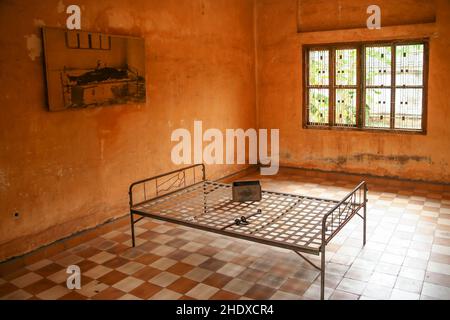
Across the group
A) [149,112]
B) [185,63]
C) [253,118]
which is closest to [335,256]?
[149,112]

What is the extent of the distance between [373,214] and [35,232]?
465 centimetres

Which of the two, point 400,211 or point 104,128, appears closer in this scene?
point 104,128

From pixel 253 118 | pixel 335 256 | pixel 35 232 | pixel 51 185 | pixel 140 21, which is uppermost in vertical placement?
pixel 140 21

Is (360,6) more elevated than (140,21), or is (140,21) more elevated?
(360,6)

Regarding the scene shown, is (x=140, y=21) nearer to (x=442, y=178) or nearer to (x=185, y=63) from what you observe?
(x=185, y=63)

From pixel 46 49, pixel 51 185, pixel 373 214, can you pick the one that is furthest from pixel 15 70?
pixel 373 214

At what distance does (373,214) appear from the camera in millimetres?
6434

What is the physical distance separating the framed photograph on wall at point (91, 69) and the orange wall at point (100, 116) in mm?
120

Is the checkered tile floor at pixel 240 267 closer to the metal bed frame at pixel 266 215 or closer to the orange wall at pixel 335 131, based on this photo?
the metal bed frame at pixel 266 215

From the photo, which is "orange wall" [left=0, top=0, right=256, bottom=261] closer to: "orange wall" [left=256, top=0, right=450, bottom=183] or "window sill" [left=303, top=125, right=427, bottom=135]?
"orange wall" [left=256, top=0, right=450, bottom=183]

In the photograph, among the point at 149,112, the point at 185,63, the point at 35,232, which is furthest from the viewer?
the point at 185,63

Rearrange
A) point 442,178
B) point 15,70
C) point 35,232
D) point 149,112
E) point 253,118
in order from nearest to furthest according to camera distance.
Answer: point 15,70, point 35,232, point 149,112, point 442,178, point 253,118

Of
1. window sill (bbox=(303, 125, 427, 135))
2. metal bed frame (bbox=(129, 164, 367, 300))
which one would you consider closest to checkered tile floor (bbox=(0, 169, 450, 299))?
metal bed frame (bbox=(129, 164, 367, 300))

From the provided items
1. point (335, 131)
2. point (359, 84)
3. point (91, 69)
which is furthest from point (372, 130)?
point (91, 69)
